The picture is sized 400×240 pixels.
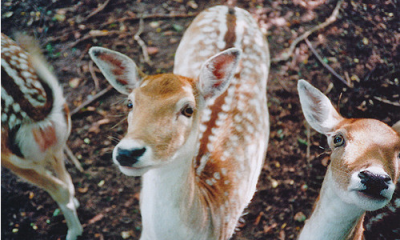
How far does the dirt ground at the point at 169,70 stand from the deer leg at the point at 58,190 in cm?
11

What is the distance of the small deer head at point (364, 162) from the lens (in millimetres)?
1551

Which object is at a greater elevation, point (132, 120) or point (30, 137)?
point (132, 120)

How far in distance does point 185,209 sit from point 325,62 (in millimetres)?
2634

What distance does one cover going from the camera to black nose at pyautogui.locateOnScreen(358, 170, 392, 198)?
4.99ft

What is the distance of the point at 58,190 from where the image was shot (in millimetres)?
2510

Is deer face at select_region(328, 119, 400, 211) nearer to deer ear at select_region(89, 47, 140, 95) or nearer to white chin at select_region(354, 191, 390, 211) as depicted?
white chin at select_region(354, 191, 390, 211)

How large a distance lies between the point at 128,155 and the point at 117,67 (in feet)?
2.46

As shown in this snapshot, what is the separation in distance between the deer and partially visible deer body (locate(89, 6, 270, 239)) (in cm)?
53

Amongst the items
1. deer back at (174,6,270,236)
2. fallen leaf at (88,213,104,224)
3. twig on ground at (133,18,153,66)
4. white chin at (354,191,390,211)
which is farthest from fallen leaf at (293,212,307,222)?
twig on ground at (133,18,153,66)

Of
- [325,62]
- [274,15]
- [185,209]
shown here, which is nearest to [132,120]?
[185,209]

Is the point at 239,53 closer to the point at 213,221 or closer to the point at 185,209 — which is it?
the point at 185,209

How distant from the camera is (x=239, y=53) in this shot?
1957 mm

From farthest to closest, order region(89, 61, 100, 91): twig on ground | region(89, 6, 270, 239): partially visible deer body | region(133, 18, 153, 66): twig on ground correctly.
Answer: region(133, 18, 153, 66): twig on ground, region(89, 61, 100, 91): twig on ground, region(89, 6, 270, 239): partially visible deer body

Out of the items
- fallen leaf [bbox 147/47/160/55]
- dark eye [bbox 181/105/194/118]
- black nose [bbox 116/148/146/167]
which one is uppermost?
black nose [bbox 116/148/146/167]
